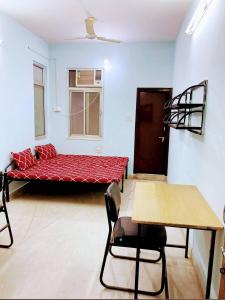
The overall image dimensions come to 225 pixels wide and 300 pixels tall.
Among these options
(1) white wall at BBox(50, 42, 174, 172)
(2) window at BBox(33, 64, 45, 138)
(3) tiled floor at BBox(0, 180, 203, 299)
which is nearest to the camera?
(3) tiled floor at BBox(0, 180, 203, 299)

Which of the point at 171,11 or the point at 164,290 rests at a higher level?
the point at 171,11

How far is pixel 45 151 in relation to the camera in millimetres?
4922

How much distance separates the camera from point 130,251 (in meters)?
2.47

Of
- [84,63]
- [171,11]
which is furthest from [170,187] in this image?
[84,63]

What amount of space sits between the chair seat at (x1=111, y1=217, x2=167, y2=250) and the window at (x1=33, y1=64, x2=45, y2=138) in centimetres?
363

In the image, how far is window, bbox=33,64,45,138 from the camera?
493 centimetres

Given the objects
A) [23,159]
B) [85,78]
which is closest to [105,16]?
[85,78]

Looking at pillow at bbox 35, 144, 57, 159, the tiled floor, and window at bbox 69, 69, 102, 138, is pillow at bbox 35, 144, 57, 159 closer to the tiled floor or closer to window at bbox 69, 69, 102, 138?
window at bbox 69, 69, 102, 138

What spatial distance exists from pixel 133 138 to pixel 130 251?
3.15 m

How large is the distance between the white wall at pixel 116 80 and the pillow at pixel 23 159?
1.38m

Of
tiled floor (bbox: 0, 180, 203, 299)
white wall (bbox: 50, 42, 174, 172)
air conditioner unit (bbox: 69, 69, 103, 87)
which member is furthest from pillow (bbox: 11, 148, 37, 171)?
air conditioner unit (bbox: 69, 69, 103, 87)

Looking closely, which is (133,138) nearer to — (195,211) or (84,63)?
(84,63)

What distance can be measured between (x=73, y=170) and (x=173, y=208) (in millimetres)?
2582

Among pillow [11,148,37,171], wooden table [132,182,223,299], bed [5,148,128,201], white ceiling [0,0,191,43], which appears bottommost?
bed [5,148,128,201]
